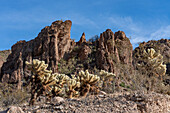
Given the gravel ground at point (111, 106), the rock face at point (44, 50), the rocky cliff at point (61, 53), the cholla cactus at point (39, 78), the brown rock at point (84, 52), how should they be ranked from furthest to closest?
the brown rock at point (84, 52) → the rock face at point (44, 50) → the rocky cliff at point (61, 53) → the cholla cactus at point (39, 78) → the gravel ground at point (111, 106)

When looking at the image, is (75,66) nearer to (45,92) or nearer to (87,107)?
(45,92)

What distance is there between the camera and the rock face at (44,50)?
3147 centimetres

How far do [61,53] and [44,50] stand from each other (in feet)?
10.5

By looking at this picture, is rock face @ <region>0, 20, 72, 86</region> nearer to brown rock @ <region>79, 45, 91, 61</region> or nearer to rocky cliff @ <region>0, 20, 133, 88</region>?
rocky cliff @ <region>0, 20, 133, 88</region>

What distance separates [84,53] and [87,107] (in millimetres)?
26202

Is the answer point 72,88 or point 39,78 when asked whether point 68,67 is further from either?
point 39,78

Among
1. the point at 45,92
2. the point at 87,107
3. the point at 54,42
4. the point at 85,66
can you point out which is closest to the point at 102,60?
the point at 85,66

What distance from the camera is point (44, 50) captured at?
109 ft

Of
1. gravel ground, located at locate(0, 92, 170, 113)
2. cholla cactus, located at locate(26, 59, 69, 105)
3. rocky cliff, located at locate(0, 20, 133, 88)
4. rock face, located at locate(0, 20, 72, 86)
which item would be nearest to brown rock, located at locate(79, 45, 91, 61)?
rocky cliff, located at locate(0, 20, 133, 88)

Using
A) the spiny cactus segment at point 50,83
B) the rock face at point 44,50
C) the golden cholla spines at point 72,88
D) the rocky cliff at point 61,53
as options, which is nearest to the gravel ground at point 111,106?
the spiny cactus segment at point 50,83

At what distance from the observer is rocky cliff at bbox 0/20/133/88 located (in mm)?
29859

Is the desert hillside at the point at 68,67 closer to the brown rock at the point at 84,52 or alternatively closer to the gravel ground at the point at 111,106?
the brown rock at the point at 84,52

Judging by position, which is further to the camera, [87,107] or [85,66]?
[85,66]

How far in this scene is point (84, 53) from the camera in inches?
1262
